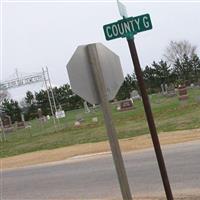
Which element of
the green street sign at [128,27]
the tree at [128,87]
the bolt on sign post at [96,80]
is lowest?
the bolt on sign post at [96,80]

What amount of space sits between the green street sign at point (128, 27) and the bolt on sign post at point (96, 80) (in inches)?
8.4

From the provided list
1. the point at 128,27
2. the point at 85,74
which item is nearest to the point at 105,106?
the point at 85,74

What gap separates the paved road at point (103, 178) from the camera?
1106 centimetres

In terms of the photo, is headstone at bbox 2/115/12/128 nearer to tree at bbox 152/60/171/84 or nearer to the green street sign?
tree at bbox 152/60/171/84

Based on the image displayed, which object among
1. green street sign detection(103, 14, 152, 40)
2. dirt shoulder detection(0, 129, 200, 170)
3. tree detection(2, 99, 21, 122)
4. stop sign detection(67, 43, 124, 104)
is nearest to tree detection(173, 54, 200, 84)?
tree detection(2, 99, 21, 122)

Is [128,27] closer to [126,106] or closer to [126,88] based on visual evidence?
[126,106]

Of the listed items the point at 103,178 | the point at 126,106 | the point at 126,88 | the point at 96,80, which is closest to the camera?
the point at 96,80

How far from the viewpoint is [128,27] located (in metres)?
6.62

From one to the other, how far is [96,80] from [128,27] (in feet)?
2.45

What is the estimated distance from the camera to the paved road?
11.1 meters

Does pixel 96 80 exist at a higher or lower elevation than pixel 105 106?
higher

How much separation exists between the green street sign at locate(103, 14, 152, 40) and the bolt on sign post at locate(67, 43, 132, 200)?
214 mm

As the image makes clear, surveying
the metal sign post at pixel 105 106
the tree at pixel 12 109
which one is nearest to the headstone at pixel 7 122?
the tree at pixel 12 109

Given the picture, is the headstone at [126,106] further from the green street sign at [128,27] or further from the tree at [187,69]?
the green street sign at [128,27]
